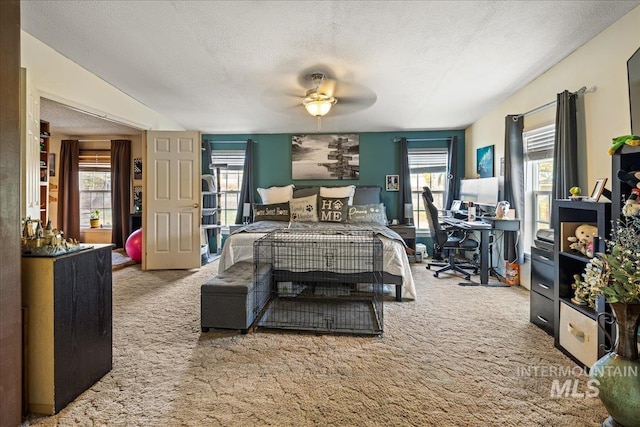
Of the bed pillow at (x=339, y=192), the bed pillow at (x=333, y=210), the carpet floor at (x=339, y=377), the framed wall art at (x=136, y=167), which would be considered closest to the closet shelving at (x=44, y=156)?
the framed wall art at (x=136, y=167)

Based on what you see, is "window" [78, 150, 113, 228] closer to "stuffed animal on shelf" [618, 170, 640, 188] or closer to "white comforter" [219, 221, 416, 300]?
"white comforter" [219, 221, 416, 300]

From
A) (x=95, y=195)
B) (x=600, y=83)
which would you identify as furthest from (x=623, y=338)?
(x=95, y=195)

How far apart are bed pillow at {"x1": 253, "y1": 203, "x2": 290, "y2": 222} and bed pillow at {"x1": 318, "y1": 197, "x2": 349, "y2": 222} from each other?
0.54m

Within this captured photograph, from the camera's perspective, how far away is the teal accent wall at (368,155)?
19.1 ft

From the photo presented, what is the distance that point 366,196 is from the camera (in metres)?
5.46

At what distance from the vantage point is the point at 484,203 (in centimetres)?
445

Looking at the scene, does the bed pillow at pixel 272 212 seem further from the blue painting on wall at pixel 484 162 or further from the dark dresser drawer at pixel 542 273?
the dark dresser drawer at pixel 542 273

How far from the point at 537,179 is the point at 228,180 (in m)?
4.97

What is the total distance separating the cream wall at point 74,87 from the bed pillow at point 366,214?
10.7ft

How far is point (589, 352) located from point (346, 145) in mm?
4535

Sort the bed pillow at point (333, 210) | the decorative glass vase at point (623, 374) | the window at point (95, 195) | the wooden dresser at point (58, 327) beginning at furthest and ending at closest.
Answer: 1. the window at point (95, 195)
2. the bed pillow at point (333, 210)
3. the wooden dresser at point (58, 327)
4. the decorative glass vase at point (623, 374)

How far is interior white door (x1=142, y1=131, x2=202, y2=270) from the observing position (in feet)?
15.4

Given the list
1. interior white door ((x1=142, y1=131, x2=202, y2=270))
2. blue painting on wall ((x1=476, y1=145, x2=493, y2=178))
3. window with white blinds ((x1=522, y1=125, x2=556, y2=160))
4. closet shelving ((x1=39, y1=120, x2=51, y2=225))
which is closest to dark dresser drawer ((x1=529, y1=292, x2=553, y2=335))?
window with white blinds ((x1=522, y1=125, x2=556, y2=160))

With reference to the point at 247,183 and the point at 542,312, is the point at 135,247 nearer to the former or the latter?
the point at 247,183
